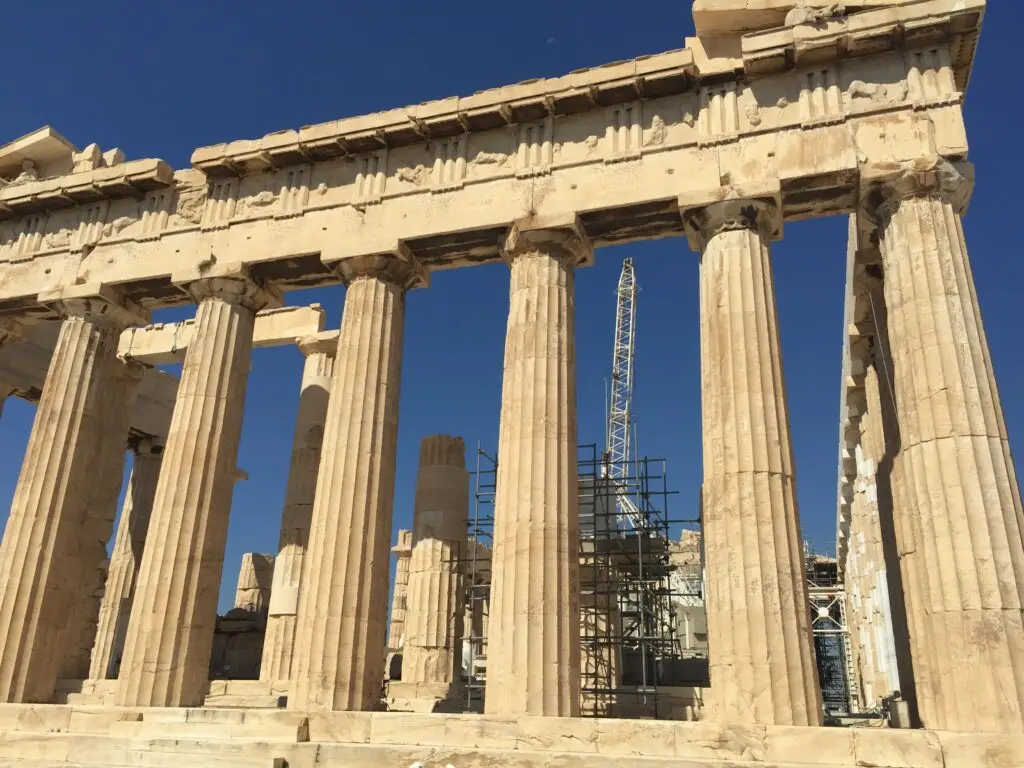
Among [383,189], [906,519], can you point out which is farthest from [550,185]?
[906,519]

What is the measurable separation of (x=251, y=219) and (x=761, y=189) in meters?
11.6

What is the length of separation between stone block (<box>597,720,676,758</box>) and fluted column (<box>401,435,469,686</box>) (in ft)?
31.3

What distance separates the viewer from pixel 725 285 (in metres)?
15.5

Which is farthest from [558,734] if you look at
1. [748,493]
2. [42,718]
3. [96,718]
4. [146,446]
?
[146,446]

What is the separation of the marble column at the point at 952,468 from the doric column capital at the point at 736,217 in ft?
6.44

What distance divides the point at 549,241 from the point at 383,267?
12.6 ft

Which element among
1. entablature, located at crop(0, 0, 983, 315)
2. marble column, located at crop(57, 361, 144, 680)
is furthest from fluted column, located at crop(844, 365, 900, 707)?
marble column, located at crop(57, 361, 144, 680)

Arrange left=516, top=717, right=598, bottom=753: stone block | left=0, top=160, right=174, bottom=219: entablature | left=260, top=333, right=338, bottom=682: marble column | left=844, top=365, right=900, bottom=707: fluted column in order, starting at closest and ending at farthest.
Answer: left=516, top=717, right=598, bottom=753: stone block → left=844, top=365, right=900, bottom=707: fluted column → left=0, top=160, right=174, bottom=219: entablature → left=260, top=333, right=338, bottom=682: marble column

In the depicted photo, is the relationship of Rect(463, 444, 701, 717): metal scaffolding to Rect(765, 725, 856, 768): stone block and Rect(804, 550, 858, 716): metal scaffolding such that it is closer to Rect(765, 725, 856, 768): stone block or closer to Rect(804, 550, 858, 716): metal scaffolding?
Rect(765, 725, 856, 768): stone block

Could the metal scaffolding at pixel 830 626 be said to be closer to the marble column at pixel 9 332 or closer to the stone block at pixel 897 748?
the stone block at pixel 897 748

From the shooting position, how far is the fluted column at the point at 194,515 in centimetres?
1639

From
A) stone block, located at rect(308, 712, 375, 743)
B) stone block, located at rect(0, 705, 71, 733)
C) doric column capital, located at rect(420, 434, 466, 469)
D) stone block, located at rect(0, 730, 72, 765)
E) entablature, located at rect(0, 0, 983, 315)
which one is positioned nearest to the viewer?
stone block, located at rect(308, 712, 375, 743)

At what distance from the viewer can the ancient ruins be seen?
42.0 feet

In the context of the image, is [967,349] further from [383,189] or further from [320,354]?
[320,354]
